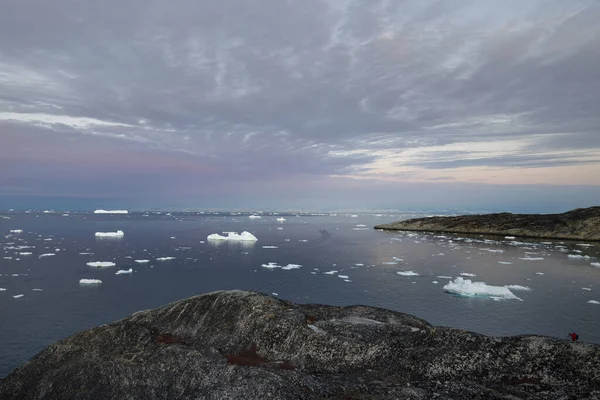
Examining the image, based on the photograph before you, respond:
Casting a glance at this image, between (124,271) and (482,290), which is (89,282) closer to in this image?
(124,271)

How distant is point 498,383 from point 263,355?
533 centimetres

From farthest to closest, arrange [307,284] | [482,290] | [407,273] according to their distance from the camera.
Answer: [407,273]
[307,284]
[482,290]

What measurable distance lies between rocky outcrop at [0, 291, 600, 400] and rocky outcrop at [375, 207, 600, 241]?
85.0 metres

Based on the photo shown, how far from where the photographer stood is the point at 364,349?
29.7 feet

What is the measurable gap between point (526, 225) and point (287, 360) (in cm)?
9731

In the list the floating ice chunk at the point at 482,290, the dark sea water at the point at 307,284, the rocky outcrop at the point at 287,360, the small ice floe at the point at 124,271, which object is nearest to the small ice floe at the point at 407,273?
the dark sea water at the point at 307,284

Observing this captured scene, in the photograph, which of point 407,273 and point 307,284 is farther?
point 407,273

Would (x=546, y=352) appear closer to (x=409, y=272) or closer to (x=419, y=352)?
(x=419, y=352)

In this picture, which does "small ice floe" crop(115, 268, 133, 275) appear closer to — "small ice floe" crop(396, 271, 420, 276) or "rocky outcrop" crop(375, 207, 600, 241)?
"small ice floe" crop(396, 271, 420, 276)

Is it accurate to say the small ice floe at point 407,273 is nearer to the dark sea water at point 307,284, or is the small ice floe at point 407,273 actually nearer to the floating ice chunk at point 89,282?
the dark sea water at point 307,284

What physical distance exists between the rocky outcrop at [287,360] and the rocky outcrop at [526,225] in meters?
85.0

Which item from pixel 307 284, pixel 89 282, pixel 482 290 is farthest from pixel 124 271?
pixel 482 290

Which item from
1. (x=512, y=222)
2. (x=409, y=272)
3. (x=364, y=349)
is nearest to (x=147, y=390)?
(x=364, y=349)

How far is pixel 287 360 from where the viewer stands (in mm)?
9148
